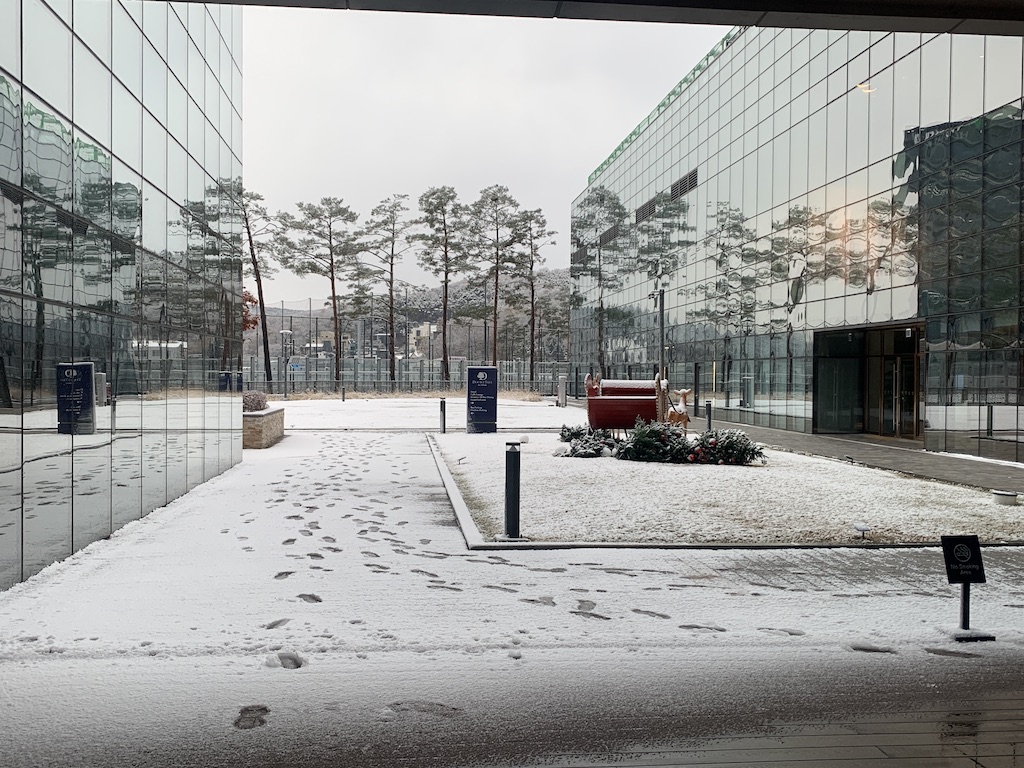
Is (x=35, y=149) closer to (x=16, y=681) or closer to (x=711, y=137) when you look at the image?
(x=16, y=681)

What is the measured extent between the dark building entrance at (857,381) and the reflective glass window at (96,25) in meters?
23.9

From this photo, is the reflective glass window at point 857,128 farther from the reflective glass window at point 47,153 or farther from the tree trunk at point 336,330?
the tree trunk at point 336,330

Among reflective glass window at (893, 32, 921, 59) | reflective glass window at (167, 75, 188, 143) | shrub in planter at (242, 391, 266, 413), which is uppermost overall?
reflective glass window at (893, 32, 921, 59)

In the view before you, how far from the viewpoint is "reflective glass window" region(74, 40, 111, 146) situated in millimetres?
9930

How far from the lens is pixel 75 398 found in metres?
9.67

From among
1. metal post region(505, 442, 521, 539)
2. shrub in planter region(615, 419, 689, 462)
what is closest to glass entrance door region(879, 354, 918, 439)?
shrub in planter region(615, 419, 689, 462)

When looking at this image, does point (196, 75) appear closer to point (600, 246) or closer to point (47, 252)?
point (47, 252)

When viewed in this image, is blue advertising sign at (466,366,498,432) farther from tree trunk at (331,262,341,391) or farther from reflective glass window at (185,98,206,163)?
tree trunk at (331,262,341,391)

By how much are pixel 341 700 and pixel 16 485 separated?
15.2 feet

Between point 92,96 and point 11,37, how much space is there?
93.3 inches

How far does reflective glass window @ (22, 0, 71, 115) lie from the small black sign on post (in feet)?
31.0

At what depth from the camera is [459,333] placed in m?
120

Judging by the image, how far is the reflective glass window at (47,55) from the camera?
27.9ft

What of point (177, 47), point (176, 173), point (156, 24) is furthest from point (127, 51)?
point (177, 47)
